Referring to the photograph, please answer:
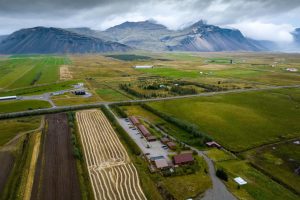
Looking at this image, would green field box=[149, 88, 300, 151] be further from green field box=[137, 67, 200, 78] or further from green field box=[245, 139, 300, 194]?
green field box=[137, 67, 200, 78]

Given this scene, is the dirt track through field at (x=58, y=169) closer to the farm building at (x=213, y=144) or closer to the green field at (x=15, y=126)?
the green field at (x=15, y=126)

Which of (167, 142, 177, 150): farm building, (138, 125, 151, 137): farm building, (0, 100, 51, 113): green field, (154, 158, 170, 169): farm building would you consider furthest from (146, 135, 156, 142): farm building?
(0, 100, 51, 113): green field

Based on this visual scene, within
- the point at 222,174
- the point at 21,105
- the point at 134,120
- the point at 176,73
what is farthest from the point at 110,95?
the point at 176,73

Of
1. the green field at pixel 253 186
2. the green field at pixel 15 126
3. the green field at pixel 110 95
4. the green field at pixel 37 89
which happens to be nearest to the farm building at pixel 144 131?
the green field at pixel 253 186

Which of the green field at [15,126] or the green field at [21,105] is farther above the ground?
the green field at [21,105]

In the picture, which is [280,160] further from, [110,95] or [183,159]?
[110,95]

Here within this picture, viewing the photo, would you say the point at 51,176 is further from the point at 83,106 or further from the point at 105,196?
the point at 83,106

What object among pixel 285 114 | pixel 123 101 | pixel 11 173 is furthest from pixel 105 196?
pixel 285 114
